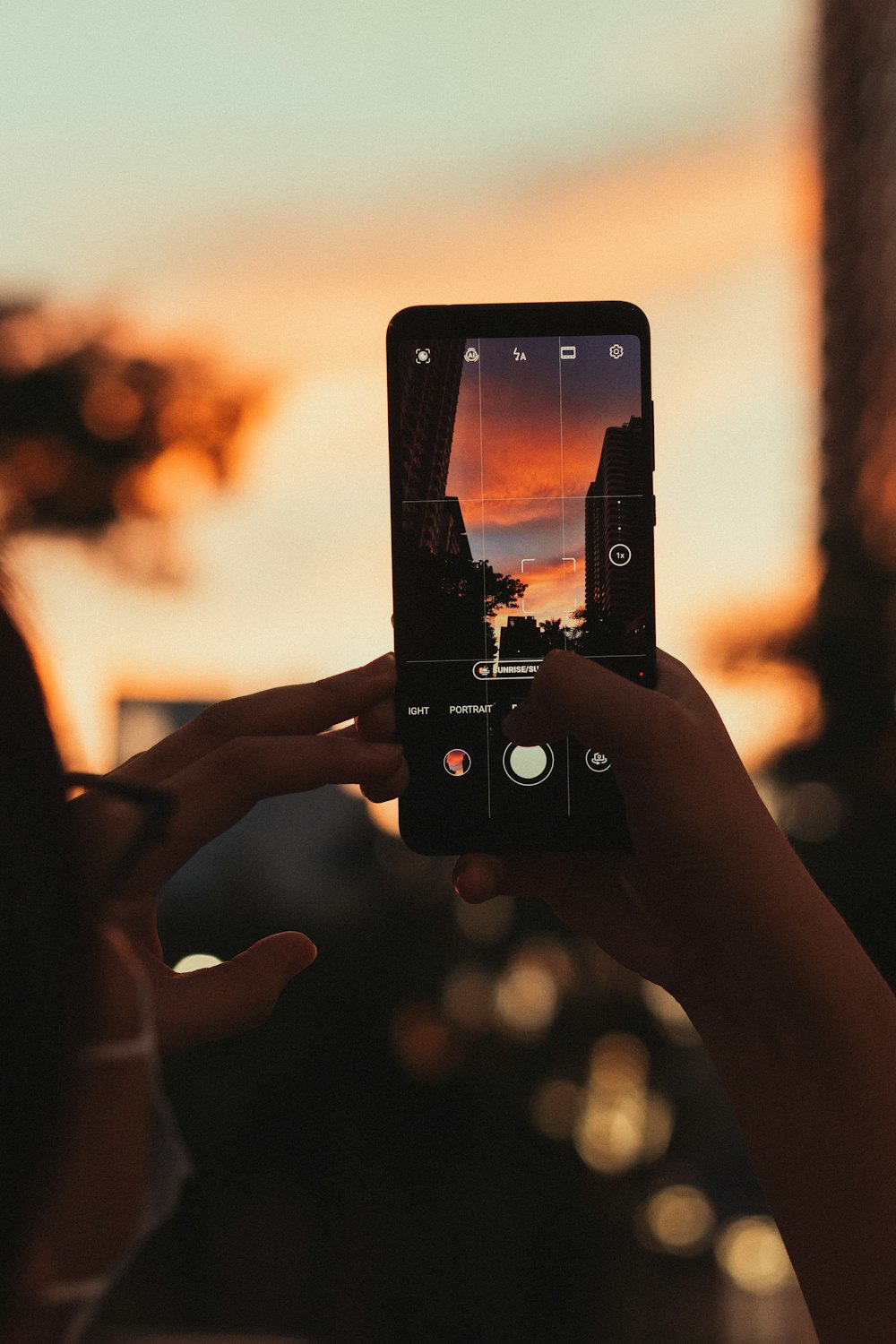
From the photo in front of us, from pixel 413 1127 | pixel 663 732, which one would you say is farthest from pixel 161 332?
pixel 413 1127

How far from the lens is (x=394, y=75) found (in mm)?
2906

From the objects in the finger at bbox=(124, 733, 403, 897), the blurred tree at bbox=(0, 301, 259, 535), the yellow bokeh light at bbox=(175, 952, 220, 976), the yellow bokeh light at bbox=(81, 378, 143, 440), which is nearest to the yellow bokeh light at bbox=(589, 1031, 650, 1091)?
the yellow bokeh light at bbox=(175, 952, 220, 976)

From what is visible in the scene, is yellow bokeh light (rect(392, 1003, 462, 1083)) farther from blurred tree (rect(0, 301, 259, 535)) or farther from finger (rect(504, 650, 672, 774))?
finger (rect(504, 650, 672, 774))

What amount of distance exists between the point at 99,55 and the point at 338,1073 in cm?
369

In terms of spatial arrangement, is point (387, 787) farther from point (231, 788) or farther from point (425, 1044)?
point (425, 1044)

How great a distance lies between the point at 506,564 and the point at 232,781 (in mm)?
350

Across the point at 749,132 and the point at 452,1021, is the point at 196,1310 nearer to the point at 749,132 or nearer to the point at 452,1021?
the point at 452,1021

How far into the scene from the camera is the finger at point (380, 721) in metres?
0.87

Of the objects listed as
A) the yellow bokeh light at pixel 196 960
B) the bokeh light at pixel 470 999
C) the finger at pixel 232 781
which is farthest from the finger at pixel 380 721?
the bokeh light at pixel 470 999

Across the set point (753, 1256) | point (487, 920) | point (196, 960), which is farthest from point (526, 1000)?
point (196, 960)

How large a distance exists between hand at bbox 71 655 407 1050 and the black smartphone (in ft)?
0.27

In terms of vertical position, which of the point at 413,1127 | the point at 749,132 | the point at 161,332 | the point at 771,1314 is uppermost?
the point at 749,132

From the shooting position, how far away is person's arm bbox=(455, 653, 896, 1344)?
0.67 m

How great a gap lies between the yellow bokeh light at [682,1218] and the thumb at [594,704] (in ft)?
14.4
